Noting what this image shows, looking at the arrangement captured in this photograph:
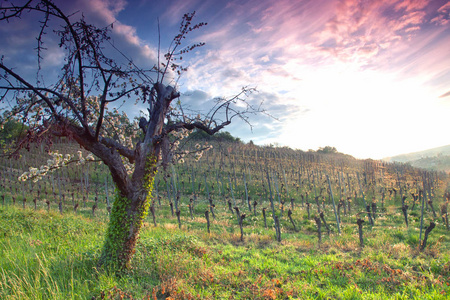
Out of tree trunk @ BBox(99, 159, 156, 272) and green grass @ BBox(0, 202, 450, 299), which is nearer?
green grass @ BBox(0, 202, 450, 299)

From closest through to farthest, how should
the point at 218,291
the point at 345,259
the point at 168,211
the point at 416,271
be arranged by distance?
the point at 218,291, the point at 416,271, the point at 345,259, the point at 168,211

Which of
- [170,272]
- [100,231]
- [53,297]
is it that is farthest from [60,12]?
[100,231]

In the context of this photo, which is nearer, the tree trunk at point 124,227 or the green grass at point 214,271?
the green grass at point 214,271

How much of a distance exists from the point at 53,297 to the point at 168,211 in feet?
50.2

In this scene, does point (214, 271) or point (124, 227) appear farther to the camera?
point (214, 271)

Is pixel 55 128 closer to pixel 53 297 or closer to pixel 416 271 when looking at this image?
pixel 53 297

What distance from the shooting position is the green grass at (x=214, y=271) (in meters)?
4.92

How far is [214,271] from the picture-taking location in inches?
247

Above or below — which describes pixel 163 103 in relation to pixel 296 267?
above

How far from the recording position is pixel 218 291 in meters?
5.32

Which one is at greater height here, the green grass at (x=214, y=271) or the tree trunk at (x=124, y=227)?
the tree trunk at (x=124, y=227)

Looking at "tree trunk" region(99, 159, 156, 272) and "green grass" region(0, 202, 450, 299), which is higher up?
"tree trunk" region(99, 159, 156, 272)

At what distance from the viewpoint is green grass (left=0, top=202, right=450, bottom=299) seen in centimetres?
492

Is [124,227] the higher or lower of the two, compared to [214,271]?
higher
